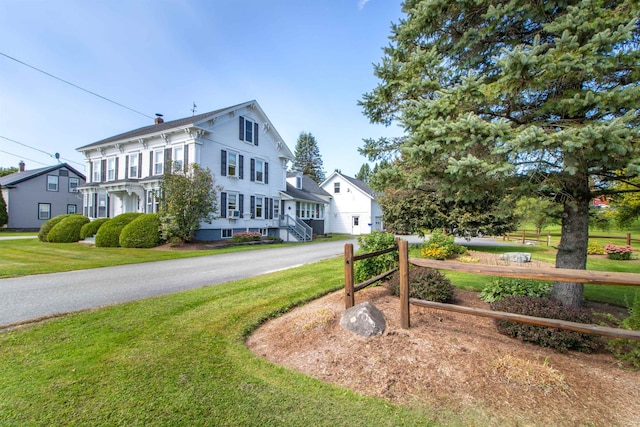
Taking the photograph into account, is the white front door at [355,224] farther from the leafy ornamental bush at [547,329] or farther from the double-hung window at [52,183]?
the double-hung window at [52,183]

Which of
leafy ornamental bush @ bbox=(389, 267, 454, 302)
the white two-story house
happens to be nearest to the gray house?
the white two-story house

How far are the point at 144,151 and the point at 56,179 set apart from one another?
20205 millimetres

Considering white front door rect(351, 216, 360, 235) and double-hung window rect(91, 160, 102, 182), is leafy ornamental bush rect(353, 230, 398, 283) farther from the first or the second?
white front door rect(351, 216, 360, 235)

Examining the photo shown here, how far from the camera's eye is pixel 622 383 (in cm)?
295

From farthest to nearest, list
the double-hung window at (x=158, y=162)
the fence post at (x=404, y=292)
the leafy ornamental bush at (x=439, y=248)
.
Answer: the double-hung window at (x=158, y=162)
the leafy ornamental bush at (x=439, y=248)
the fence post at (x=404, y=292)

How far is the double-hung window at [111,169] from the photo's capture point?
22156 mm

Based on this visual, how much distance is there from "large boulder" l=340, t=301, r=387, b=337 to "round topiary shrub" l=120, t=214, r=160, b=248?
1475cm

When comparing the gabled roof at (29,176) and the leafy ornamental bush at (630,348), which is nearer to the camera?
the leafy ornamental bush at (630,348)

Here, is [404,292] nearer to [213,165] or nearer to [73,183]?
[213,165]

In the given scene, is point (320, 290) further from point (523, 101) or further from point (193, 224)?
point (193, 224)

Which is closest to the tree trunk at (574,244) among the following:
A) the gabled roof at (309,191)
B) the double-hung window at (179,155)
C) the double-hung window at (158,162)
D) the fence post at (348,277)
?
the fence post at (348,277)

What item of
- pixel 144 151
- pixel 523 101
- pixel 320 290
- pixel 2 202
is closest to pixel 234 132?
pixel 144 151

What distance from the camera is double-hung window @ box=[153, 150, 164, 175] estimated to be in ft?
64.2

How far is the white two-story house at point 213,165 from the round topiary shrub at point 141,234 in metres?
2.32
